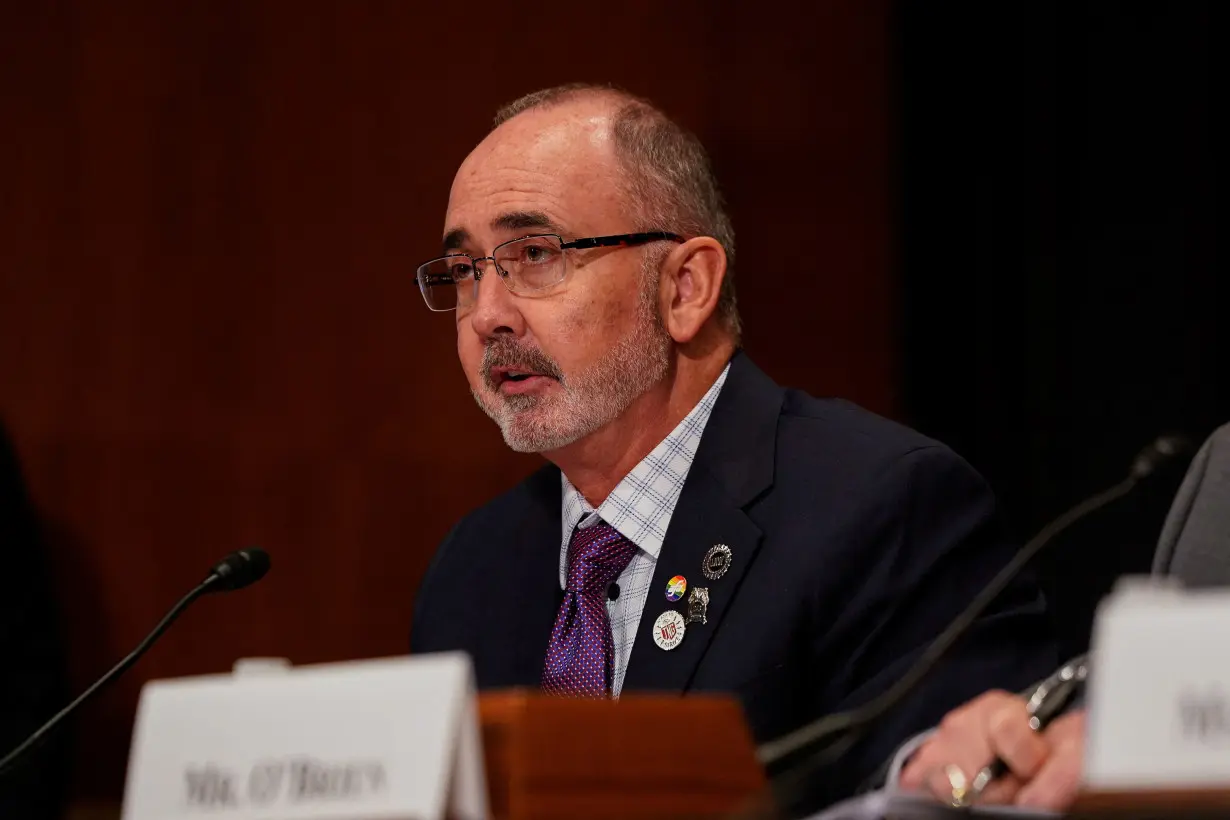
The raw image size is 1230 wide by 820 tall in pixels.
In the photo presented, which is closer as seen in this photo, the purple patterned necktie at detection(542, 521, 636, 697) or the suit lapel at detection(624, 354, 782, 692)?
the suit lapel at detection(624, 354, 782, 692)

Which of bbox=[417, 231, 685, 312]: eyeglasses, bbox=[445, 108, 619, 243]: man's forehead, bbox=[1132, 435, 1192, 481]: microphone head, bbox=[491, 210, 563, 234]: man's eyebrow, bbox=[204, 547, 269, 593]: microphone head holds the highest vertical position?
bbox=[445, 108, 619, 243]: man's forehead

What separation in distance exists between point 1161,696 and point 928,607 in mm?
983

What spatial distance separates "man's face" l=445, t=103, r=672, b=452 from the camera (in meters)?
2.22

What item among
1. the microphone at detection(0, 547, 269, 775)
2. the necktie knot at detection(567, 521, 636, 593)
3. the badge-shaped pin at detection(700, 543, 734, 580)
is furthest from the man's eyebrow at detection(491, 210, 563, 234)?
the microphone at detection(0, 547, 269, 775)

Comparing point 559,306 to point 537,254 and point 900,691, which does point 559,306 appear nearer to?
point 537,254

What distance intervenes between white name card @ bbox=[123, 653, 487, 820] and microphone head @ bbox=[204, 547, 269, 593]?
58cm

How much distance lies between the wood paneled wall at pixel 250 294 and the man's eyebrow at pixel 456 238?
49.0 inches

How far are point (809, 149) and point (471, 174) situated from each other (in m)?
1.56

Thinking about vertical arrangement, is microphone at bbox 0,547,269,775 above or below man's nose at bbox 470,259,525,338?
below

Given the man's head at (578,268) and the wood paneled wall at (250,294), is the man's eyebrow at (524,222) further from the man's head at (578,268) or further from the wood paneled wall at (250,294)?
the wood paneled wall at (250,294)

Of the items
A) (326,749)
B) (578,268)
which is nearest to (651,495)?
(578,268)

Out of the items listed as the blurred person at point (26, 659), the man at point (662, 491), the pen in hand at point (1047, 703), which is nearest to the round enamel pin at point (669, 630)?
the man at point (662, 491)

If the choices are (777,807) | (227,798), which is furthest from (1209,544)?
(227,798)

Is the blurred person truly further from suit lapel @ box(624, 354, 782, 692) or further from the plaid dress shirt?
suit lapel @ box(624, 354, 782, 692)
